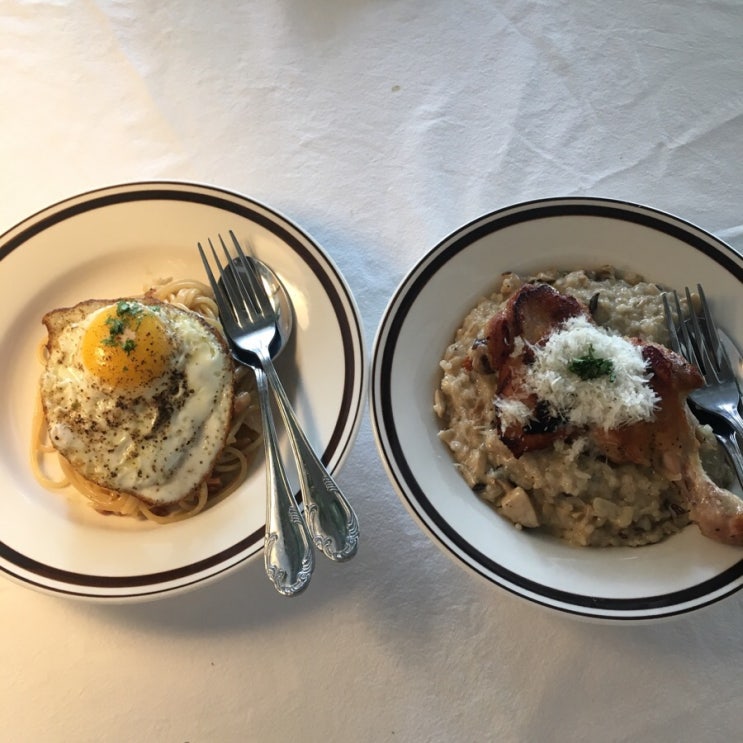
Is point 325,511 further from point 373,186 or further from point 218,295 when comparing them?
point 373,186

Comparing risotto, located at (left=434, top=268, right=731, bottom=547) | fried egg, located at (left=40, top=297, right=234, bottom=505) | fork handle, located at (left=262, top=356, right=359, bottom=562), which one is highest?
fried egg, located at (left=40, top=297, right=234, bottom=505)

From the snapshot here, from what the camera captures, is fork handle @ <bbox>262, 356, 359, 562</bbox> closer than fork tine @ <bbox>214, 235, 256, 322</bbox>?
Yes

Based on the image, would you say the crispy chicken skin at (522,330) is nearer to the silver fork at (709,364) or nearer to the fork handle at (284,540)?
the silver fork at (709,364)

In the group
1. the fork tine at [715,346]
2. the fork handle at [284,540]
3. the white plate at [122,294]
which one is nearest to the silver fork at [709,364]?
the fork tine at [715,346]

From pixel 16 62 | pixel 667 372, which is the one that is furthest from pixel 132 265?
pixel 667 372

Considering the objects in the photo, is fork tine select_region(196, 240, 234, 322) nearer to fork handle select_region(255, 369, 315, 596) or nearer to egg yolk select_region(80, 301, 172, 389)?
egg yolk select_region(80, 301, 172, 389)

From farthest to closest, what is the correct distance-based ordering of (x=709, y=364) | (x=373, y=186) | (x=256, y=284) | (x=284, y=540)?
(x=373, y=186)
(x=256, y=284)
(x=709, y=364)
(x=284, y=540)

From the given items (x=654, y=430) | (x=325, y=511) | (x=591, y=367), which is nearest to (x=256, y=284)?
(x=325, y=511)

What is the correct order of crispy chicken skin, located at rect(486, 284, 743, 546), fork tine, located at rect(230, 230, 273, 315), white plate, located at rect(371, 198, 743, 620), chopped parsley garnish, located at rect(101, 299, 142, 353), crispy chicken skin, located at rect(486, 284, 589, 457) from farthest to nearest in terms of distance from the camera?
fork tine, located at rect(230, 230, 273, 315) < chopped parsley garnish, located at rect(101, 299, 142, 353) < crispy chicken skin, located at rect(486, 284, 589, 457) < crispy chicken skin, located at rect(486, 284, 743, 546) < white plate, located at rect(371, 198, 743, 620)

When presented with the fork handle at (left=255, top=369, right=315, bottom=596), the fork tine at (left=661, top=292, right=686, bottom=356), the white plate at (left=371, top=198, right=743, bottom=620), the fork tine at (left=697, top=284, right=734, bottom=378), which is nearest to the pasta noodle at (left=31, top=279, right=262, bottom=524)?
the fork handle at (left=255, top=369, right=315, bottom=596)
